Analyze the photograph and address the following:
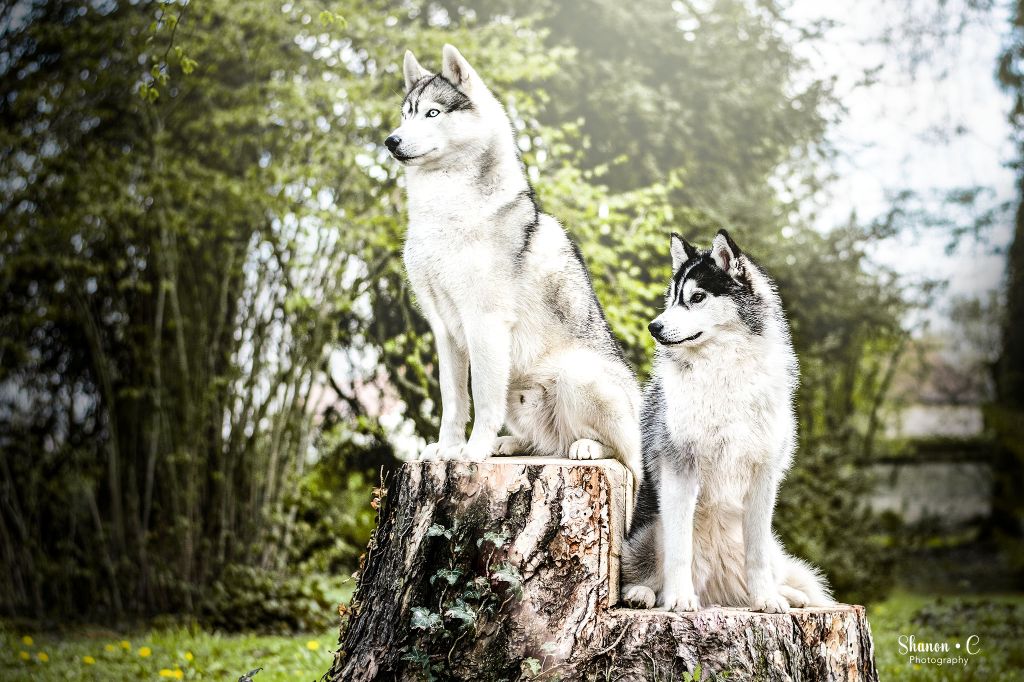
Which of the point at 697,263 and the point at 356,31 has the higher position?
the point at 356,31

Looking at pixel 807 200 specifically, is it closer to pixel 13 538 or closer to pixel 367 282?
pixel 367 282

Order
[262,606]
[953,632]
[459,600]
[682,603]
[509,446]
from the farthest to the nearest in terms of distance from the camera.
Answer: [953,632]
[262,606]
[509,446]
[459,600]
[682,603]

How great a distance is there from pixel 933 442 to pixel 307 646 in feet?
30.4

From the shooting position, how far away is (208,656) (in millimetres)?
4898

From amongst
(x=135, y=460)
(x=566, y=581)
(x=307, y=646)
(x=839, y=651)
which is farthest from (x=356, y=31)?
(x=839, y=651)

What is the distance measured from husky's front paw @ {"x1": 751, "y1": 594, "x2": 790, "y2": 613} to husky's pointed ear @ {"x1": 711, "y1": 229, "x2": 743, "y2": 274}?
929 millimetres

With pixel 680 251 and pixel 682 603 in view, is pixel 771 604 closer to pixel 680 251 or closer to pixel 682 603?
pixel 682 603

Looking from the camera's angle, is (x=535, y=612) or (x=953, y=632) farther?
(x=953, y=632)

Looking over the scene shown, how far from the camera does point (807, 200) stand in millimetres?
8008

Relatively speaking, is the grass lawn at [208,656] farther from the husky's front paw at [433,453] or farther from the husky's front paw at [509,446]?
the husky's front paw at [433,453]

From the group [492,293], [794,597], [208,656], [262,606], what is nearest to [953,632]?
[794,597]

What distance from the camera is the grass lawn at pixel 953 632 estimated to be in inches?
202

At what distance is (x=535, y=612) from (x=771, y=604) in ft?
2.20

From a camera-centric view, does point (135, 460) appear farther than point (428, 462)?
Yes
